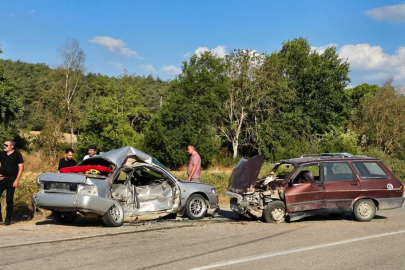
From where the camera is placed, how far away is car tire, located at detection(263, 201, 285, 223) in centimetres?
1012

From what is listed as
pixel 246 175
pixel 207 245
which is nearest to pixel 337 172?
pixel 246 175

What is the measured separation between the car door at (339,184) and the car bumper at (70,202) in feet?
18.3

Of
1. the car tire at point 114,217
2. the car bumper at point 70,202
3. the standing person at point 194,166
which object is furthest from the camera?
the standing person at point 194,166

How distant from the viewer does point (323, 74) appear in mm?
47562

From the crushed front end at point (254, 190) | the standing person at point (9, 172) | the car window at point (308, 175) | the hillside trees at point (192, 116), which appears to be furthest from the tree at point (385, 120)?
the standing person at point (9, 172)

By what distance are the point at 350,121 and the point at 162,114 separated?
22.4 metres

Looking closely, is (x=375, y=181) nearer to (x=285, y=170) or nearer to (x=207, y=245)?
(x=285, y=170)

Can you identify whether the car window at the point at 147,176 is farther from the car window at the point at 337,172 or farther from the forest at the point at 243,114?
the forest at the point at 243,114

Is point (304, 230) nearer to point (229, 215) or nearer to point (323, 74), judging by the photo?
point (229, 215)

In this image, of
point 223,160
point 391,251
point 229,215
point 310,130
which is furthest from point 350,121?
point 391,251

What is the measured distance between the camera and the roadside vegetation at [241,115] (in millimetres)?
41281

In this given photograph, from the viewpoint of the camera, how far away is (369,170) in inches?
425

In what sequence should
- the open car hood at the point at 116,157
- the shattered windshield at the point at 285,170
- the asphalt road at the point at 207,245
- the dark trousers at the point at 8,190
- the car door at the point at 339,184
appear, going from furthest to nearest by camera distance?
the shattered windshield at the point at 285,170 < the car door at the point at 339,184 < the open car hood at the point at 116,157 < the dark trousers at the point at 8,190 < the asphalt road at the point at 207,245

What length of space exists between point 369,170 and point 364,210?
1097 millimetres
